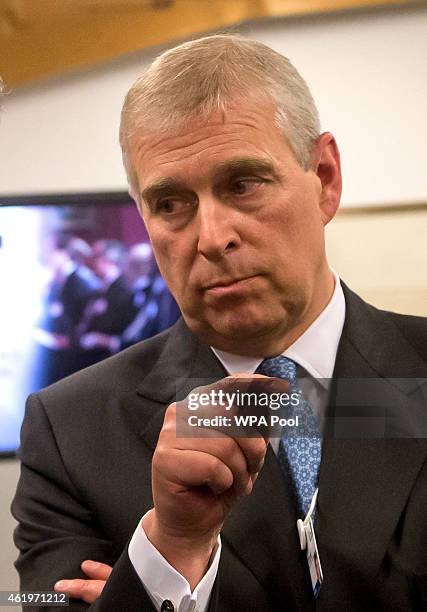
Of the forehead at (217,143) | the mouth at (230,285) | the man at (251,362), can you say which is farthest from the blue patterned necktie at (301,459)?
the forehead at (217,143)

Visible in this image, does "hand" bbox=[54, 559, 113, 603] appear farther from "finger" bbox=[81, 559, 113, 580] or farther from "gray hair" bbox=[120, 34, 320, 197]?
"gray hair" bbox=[120, 34, 320, 197]

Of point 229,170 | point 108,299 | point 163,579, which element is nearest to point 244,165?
point 229,170

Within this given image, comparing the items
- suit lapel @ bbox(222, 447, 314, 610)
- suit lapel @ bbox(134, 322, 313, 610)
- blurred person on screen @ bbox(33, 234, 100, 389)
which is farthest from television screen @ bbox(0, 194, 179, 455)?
suit lapel @ bbox(222, 447, 314, 610)

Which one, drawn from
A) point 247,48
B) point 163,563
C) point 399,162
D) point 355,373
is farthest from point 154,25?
point 163,563

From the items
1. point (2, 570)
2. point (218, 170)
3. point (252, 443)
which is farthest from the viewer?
point (2, 570)

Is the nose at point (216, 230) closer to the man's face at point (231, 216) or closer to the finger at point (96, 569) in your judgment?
Answer: the man's face at point (231, 216)

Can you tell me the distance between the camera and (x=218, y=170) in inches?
26.2

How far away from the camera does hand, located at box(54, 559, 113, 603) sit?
2.27 feet

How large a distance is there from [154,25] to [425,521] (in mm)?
598

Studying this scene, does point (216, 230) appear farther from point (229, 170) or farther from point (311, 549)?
point (311, 549)

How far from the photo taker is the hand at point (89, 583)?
0.69 metres

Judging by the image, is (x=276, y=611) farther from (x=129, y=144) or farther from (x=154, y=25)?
(x=154, y=25)

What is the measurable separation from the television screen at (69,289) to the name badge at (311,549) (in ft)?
0.90

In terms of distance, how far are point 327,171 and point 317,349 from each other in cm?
18
